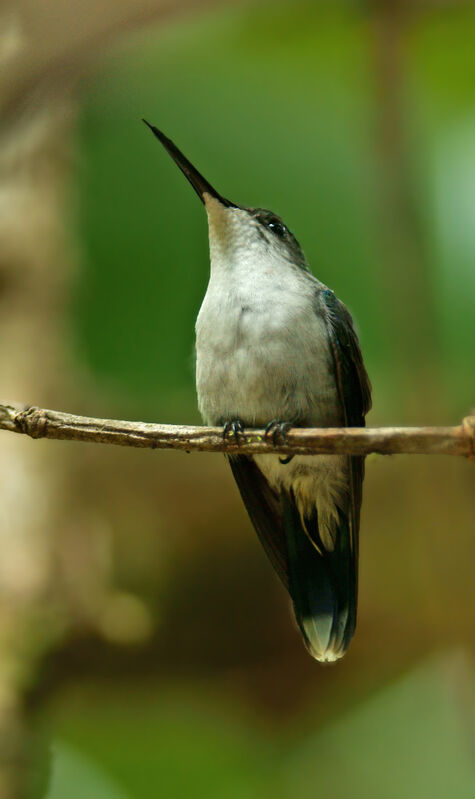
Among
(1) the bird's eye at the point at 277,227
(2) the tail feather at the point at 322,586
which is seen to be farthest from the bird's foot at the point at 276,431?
(1) the bird's eye at the point at 277,227

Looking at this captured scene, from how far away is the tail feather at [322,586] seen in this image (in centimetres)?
235

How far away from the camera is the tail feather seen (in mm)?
2346

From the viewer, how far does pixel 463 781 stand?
273 cm

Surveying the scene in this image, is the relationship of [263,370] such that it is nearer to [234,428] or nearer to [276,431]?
[234,428]

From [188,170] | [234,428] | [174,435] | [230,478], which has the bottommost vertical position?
[174,435]

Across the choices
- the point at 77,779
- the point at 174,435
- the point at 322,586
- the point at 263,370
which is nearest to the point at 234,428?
the point at 263,370

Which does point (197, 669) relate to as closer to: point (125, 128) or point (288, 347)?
point (288, 347)

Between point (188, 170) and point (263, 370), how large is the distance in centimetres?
69

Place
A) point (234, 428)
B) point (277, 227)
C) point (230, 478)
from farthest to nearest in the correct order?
point (230, 478) → point (277, 227) → point (234, 428)

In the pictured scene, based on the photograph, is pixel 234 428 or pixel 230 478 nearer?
pixel 234 428

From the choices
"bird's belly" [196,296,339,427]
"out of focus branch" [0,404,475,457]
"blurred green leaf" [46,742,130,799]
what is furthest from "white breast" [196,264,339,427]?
"blurred green leaf" [46,742,130,799]

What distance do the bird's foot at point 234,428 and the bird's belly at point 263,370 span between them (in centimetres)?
3

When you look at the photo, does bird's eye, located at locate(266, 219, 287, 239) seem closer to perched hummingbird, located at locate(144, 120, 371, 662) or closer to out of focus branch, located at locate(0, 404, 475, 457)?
perched hummingbird, located at locate(144, 120, 371, 662)

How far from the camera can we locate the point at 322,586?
2504mm
